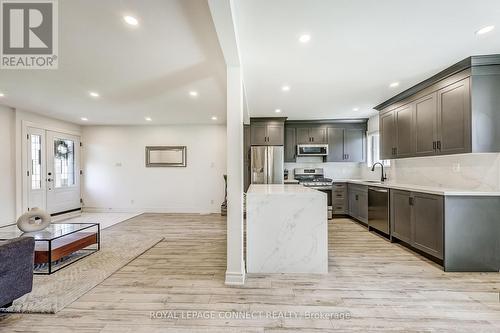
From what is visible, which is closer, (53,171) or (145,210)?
(53,171)

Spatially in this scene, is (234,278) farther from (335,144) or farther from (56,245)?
(335,144)

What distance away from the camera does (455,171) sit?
11.0ft

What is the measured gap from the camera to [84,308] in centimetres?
206

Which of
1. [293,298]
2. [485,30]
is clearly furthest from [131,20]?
[485,30]

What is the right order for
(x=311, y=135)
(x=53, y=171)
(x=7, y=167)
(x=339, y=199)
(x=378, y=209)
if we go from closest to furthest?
(x=378, y=209), (x=7, y=167), (x=339, y=199), (x=53, y=171), (x=311, y=135)

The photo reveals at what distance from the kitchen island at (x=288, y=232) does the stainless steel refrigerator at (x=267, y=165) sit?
9.75 feet

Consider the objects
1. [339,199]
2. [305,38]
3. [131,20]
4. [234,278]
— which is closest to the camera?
[131,20]

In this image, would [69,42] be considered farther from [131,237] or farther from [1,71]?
[131,237]

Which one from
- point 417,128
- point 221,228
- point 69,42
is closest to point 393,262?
point 417,128

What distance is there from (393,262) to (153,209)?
5.97 metres

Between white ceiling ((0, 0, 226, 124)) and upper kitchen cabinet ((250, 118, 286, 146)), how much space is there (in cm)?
104

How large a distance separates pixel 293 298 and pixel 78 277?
240 centimetres

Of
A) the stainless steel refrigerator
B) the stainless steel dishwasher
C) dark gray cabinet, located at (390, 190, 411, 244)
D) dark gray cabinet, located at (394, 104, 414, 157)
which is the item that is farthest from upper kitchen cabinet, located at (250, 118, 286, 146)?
dark gray cabinet, located at (390, 190, 411, 244)

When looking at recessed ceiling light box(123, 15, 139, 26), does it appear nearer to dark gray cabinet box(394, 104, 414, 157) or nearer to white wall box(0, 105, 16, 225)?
dark gray cabinet box(394, 104, 414, 157)
